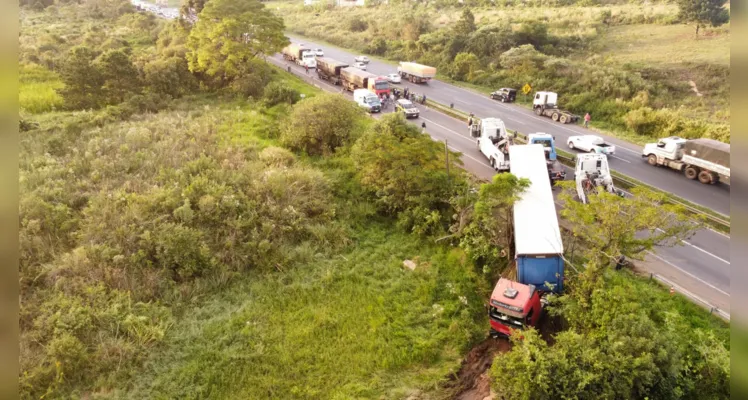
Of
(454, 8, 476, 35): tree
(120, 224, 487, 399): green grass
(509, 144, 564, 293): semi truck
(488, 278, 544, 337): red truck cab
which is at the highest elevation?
(454, 8, 476, 35): tree

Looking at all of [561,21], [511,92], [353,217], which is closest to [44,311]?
[353,217]

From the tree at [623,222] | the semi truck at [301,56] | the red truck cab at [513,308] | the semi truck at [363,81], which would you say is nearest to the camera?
the red truck cab at [513,308]

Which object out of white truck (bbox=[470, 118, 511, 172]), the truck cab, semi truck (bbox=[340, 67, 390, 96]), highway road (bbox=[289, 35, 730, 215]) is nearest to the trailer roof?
white truck (bbox=[470, 118, 511, 172])

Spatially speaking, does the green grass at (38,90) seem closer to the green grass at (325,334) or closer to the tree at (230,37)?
the tree at (230,37)

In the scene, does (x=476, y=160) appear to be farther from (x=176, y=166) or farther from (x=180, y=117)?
(x=180, y=117)

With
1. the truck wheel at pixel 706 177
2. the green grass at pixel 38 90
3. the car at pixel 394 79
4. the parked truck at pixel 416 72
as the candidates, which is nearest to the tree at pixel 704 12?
the parked truck at pixel 416 72

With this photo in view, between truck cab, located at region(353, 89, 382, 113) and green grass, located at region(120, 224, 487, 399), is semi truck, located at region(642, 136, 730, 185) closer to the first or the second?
green grass, located at region(120, 224, 487, 399)

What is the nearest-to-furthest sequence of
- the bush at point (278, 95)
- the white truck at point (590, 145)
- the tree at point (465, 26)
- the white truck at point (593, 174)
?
1. the white truck at point (593, 174)
2. the white truck at point (590, 145)
3. the bush at point (278, 95)
4. the tree at point (465, 26)
